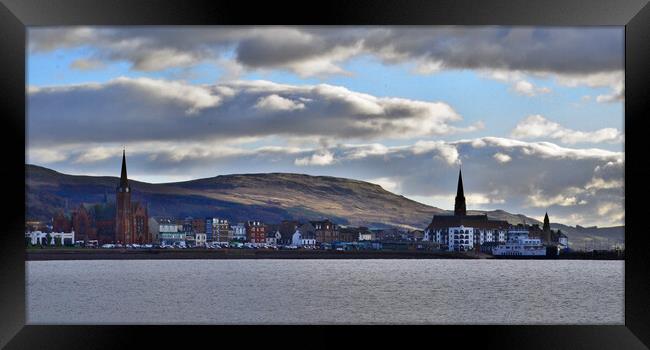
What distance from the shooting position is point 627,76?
26.9 feet

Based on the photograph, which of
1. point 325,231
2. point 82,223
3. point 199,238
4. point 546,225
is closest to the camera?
point 82,223

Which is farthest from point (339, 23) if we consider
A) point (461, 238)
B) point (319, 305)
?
point (461, 238)

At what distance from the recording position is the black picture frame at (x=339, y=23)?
308 inches

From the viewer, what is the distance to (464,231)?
4203 inches

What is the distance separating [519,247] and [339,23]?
101m

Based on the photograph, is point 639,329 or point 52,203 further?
point 52,203

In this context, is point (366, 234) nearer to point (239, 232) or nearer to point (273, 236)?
point (273, 236)

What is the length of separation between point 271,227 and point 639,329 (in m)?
102

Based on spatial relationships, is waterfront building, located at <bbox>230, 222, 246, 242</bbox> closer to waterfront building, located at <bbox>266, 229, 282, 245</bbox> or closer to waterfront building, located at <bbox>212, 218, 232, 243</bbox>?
waterfront building, located at <bbox>212, 218, 232, 243</bbox>

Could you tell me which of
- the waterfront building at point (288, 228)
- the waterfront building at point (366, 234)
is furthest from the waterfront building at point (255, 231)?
the waterfront building at point (366, 234)

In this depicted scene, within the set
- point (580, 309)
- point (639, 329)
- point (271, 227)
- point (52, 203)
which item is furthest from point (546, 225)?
point (639, 329)

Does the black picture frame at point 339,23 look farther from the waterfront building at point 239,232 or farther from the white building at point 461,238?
the waterfront building at point 239,232

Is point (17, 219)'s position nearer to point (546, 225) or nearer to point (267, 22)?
point (267, 22)

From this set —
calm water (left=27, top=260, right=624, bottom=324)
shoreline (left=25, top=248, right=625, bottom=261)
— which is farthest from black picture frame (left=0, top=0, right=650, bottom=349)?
shoreline (left=25, top=248, right=625, bottom=261)
